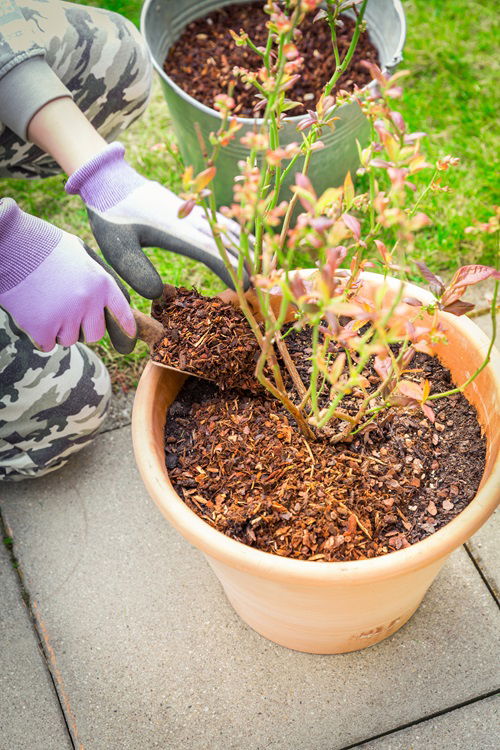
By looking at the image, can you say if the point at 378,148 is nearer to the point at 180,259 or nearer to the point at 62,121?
the point at 62,121

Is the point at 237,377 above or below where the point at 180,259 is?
above

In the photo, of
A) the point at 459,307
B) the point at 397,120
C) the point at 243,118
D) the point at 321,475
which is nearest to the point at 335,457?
the point at 321,475

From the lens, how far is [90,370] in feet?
4.98

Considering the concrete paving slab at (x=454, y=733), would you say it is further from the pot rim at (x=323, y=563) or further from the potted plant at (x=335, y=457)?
the pot rim at (x=323, y=563)

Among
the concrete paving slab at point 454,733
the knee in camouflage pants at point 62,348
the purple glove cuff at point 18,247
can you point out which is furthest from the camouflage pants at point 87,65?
the concrete paving slab at point 454,733

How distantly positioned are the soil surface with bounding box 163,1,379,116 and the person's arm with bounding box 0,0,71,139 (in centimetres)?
63

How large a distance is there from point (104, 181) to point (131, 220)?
98 mm

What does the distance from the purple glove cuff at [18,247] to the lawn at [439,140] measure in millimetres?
550

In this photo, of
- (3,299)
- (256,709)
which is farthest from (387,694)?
(3,299)

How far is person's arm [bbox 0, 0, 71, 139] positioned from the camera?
132 centimetres

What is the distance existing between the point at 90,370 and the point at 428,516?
2.64 feet

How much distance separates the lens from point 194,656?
134 cm

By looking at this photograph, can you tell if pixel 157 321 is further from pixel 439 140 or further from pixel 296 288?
pixel 439 140

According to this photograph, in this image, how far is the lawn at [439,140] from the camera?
6.14ft
